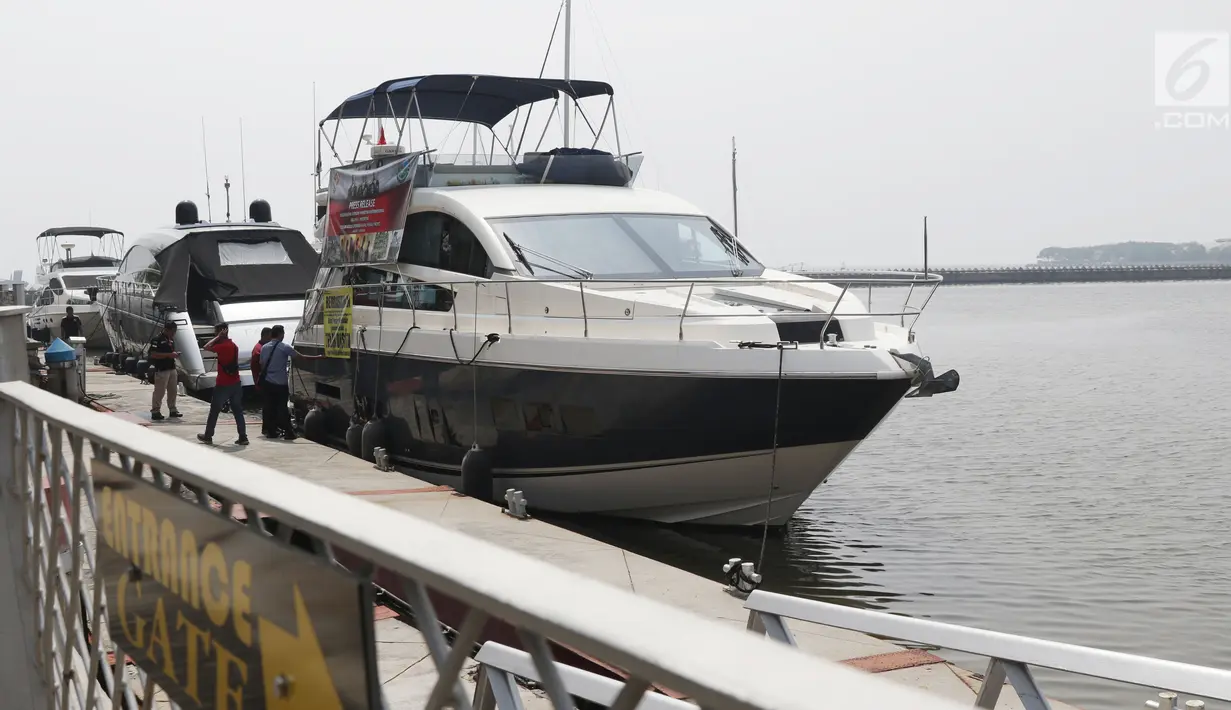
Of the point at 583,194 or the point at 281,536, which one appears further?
the point at 583,194

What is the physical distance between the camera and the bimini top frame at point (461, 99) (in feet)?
48.2

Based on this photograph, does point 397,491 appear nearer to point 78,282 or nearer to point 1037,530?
point 1037,530

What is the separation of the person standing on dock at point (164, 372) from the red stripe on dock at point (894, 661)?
11.1 meters

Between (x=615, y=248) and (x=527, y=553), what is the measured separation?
4.25 m

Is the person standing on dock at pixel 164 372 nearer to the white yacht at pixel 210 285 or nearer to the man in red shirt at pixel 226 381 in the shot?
the man in red shirt at pixel 226 381

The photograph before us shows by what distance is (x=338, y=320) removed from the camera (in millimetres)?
13992

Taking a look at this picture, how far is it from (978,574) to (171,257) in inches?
601

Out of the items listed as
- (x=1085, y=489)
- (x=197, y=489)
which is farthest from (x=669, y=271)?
(x=197, y=489)

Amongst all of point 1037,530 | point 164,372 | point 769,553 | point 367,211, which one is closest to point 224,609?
point 769,553

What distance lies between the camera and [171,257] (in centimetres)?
2045

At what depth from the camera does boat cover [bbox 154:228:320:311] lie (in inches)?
790

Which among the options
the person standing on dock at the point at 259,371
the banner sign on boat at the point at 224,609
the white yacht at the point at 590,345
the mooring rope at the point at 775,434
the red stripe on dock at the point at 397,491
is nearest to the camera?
the banner sign on boat at the point at 224,609

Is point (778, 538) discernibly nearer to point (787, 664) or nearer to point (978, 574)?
point (978, 574)

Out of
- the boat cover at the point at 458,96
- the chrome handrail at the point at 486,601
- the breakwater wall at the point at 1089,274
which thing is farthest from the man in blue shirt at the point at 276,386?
the breakwater wall at the point at 1089,274
